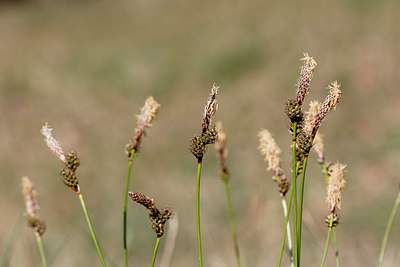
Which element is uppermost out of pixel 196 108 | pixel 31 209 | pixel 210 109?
pixel 196 108

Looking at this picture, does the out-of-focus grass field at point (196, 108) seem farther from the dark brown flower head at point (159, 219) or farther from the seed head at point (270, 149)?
the dark brown flower head at point (159, 219)

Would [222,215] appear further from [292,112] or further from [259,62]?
[292,112]

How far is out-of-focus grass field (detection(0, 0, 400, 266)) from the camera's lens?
4.17 metres

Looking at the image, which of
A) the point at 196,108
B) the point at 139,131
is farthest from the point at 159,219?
the point at 196,108

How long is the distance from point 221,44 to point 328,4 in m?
1.27

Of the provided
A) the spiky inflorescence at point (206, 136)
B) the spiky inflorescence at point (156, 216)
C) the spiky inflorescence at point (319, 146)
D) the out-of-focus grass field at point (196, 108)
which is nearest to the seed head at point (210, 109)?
the spiky inflorescence at point (206, 136)

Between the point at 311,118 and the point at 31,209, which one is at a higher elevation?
the point at 311,118

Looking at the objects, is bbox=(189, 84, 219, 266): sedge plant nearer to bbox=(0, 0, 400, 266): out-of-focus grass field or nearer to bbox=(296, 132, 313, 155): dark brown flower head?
bbox=(296, 132, 313, 155): dark brown flower head

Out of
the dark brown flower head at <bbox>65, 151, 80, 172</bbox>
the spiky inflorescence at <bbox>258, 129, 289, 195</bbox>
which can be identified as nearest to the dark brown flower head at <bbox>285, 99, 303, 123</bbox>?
the spiky inflorescence at <bbox>258, 129, 289, 195</bbox>

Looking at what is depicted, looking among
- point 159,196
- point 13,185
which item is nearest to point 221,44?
point 159,196

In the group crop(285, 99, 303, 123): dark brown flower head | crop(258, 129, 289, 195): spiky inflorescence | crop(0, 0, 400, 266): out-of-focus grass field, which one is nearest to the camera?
crop(285, 99, 303, 123): dark brown flower head

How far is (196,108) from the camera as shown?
589 centimetres

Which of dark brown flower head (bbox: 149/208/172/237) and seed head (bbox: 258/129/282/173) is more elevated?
seed head (bbox: 258/129/282/173)

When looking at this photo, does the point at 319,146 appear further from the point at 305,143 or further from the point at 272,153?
the point at 305,143
